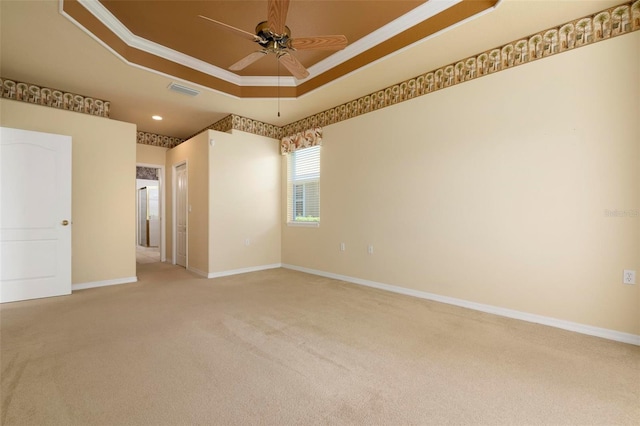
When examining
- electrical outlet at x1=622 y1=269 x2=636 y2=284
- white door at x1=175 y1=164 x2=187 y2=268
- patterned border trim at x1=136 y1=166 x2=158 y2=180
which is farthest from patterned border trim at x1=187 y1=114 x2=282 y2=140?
electrical outlet at x1=622 y1=269 x2=636 y2=284

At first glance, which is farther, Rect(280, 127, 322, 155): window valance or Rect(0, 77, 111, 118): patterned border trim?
Rect(280, 127, 322, 155): window valance

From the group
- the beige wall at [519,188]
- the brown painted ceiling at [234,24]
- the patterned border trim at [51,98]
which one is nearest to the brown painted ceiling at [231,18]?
the brown painted ceiling at [234,24]

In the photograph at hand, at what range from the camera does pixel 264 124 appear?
17.6 feet

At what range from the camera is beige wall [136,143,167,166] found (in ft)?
18.9

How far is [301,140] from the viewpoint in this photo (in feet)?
16.4

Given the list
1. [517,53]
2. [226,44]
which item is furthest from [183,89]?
[517,53]

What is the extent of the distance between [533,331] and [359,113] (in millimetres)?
3441

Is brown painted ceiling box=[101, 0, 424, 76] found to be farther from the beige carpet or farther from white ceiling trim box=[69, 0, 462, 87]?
the beige carpet

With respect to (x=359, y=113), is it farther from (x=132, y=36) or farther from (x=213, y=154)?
(x=132, y=36)

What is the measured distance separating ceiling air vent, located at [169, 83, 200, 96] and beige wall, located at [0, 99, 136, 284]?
3.85ft

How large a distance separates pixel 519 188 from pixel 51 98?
6.09m

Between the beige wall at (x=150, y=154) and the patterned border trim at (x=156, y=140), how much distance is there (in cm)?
8

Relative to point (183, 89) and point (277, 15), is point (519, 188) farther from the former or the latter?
point (183, 89)

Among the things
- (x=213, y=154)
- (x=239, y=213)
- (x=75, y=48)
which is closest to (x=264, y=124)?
(x=213, y=154)
